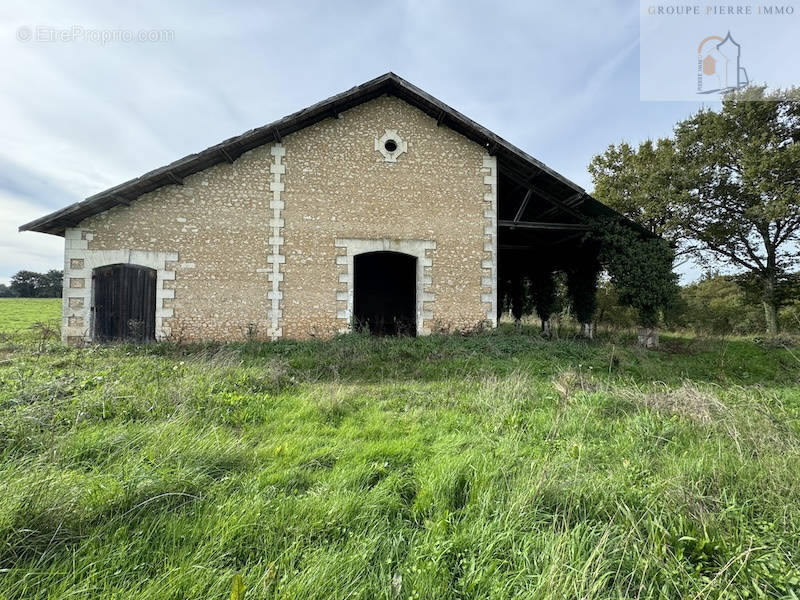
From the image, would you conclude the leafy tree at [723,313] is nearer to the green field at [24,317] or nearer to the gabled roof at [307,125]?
the gabled roof at [307,125]

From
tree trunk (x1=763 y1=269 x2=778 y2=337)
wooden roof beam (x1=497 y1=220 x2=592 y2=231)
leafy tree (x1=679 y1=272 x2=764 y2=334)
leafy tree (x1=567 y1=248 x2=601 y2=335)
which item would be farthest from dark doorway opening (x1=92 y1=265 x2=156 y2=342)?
leafy tree (x1=679 y1=272 x2=764 y2=334)

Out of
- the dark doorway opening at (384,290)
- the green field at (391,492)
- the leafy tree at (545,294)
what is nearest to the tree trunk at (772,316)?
the leafy tree at (545,294)

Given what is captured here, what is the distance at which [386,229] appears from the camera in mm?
8617

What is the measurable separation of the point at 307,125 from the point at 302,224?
8.20 feet

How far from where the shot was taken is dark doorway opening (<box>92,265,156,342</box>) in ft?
25.3

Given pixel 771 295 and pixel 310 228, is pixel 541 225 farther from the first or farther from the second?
pixel 771 295

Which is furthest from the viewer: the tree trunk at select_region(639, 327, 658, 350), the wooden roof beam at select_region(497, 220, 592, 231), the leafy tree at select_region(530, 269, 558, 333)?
the leafy tree at select_region(530, 269, 558, 333)

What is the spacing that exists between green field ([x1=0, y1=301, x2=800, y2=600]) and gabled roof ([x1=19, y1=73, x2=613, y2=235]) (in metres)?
5.06

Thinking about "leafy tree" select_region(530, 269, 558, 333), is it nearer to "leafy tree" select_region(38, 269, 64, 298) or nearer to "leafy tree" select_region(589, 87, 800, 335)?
"leafy tree" select_region(589, 87, 800, 335)

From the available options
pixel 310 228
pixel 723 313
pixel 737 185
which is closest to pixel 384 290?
pixel 310 228

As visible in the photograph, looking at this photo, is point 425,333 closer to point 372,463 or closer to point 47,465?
point 372,463

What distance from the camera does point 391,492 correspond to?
2111mm

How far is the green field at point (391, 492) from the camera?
4.80ft

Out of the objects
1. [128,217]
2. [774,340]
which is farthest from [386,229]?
[774,340]
